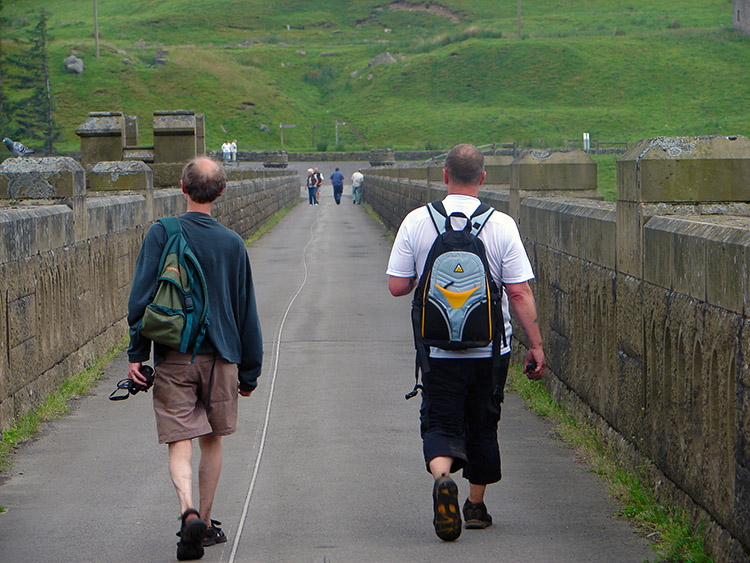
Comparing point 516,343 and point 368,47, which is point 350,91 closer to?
point 368,47

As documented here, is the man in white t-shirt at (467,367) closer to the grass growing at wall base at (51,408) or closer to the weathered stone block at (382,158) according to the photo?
the grass growing at wall base at (51,408)

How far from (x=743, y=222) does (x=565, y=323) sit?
2.49 meters

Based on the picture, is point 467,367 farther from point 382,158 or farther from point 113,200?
point 382,158

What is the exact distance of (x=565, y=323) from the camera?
7355 mm

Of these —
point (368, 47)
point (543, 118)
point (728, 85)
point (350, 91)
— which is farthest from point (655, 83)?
point (368, 47)

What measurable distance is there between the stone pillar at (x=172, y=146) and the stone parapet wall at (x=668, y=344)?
1027 cm

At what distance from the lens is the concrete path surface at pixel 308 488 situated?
466 centimetres

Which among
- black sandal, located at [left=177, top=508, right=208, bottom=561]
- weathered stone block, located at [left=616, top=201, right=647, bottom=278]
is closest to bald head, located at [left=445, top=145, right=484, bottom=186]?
weathered stone block, located at [left=616, top=201, right=647, bottom=278]

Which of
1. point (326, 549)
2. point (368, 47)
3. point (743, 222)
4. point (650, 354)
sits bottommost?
point (326, 549)

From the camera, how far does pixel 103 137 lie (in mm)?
17203

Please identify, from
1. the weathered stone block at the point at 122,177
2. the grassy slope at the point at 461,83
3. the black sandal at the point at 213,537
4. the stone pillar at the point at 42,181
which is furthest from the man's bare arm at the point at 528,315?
the grassy slope at the point at 461,83

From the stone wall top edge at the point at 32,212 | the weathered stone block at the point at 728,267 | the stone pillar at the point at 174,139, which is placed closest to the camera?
the weathered stone block at the point at 728,267

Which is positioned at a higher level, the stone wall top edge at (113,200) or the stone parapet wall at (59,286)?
the stone wall top edge at (113,200)

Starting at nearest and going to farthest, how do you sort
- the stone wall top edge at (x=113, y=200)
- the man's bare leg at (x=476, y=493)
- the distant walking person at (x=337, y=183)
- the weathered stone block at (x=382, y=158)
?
the man's bare leg at (x=476, y=493)
the stone wall top edge at (x=113, y=200)
the distant walking person at (x=337, y=183)
the weathered stone block at (x=382, y=158)
